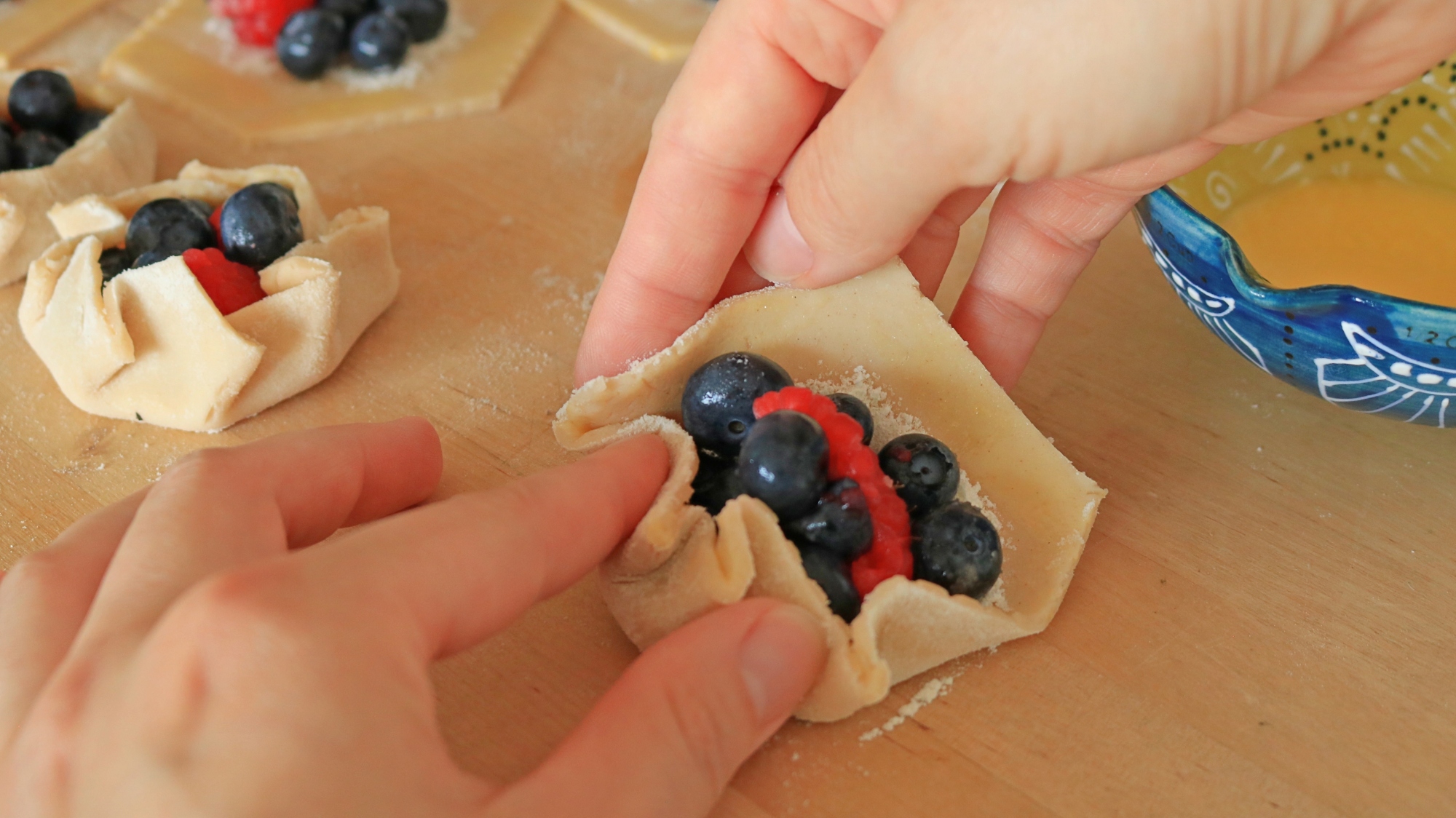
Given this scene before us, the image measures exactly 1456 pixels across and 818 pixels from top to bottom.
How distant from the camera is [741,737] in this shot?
0.92 m

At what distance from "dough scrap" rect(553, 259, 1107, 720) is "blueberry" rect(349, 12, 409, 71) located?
3.37 feet

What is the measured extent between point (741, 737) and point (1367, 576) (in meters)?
0.76

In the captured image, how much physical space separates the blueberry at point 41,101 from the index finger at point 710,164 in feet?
3.20

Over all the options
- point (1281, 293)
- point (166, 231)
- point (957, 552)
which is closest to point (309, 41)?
point (166, 231)

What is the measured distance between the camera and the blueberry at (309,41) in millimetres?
1896

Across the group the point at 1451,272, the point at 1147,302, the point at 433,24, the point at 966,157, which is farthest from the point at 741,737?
the point at 433,24

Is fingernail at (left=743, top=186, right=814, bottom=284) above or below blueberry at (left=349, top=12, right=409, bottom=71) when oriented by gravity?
above

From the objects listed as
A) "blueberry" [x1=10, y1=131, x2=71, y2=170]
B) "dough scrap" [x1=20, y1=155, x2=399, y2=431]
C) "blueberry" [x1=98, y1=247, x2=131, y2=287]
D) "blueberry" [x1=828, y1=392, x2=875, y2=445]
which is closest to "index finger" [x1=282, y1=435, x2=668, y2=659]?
"blueberry" [x1=828, y1=392, x2=875, y2=445]

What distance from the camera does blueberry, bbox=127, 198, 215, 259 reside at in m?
1.42

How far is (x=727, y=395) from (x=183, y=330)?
687 mm

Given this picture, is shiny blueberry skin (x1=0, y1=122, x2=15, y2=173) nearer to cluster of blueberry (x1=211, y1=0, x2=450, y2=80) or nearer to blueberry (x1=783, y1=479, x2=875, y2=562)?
cluster of blueberry (x1=211, y1=0, x2=450, y2=80)

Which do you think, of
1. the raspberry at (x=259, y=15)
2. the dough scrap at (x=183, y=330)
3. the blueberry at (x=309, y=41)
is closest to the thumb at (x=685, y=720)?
the dough scrap at (x=183, y=330)

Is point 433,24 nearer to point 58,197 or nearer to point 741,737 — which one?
point 58,197

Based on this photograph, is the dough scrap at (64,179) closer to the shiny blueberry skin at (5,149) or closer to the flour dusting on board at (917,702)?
the shiny blueberry skin at (5,149)
